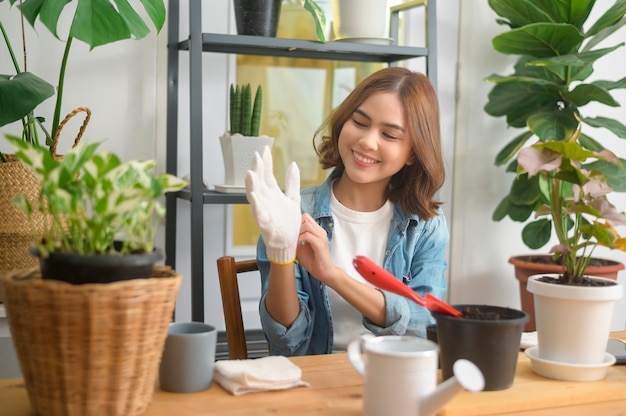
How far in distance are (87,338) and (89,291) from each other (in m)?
0.05

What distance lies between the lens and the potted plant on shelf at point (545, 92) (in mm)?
2506

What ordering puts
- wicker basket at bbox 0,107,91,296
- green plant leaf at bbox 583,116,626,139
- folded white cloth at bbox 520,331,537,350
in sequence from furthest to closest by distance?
1. green plant leaf at bbox 583,116,626,139
2. wicker basket at bbox 0,107,91,296
3. folded white cloth at bbox 520,331,537,350

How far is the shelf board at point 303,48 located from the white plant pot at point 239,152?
27 centimetres

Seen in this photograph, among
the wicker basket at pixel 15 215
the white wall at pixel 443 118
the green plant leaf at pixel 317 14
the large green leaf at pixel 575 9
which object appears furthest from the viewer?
the large green leaf at pixel 575 9

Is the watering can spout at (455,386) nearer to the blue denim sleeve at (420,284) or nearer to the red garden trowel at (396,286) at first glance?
the red garden trowel at (396,286)

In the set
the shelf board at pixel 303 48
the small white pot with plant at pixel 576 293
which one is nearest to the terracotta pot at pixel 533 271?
the shelf board at pixel 303 48

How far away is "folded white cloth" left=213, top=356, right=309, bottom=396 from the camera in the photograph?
104 cm

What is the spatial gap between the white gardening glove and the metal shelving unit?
991 mm

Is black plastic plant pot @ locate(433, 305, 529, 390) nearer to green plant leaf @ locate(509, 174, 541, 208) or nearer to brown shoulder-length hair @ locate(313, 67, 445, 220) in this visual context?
brown shoulder-length hair @ locate(313, 67, 445, 220)

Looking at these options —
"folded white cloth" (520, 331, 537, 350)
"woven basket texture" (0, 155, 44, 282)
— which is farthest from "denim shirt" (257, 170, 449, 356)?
"woven basket texture" (0, 155, 44, 282)

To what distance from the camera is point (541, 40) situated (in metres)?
2.54

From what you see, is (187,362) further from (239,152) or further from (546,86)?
(546,86)

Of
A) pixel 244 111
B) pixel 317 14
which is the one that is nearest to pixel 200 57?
Answer: pixel 244 111

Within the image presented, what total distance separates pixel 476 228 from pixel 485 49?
67 cm
